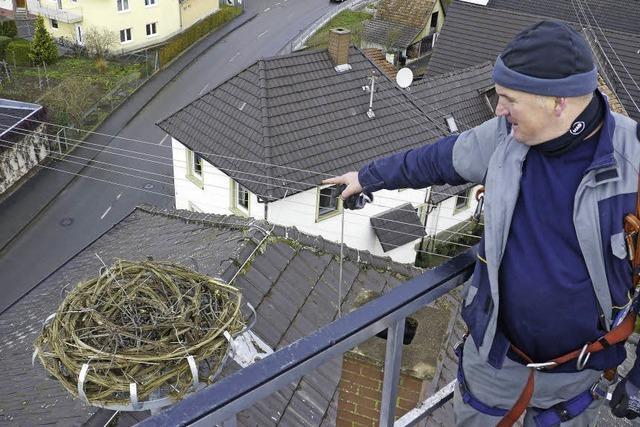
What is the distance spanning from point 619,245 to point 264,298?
3.99 meters

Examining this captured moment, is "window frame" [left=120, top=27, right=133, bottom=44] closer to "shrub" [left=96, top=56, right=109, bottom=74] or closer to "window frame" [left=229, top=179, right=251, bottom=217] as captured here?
"shrub" [left=96, top=56, right=109, bottom=74]

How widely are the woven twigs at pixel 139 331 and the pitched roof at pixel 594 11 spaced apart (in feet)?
78.6

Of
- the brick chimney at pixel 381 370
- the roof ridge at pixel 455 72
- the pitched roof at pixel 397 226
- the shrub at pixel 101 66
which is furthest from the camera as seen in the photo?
the shrub at pixel 101 66

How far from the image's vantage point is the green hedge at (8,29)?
2986 centimetres

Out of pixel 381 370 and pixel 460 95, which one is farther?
pixel 460 95

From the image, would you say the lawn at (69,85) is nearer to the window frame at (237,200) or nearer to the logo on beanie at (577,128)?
the window frame at (237,200)

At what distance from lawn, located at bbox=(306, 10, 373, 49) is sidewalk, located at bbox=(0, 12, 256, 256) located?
6857 mm

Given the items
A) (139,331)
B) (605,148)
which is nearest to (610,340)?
(605,148)

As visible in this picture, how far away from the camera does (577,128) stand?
233cm

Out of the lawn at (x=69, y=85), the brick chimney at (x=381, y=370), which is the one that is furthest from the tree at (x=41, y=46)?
the brick chimney at (x=381, y=370)

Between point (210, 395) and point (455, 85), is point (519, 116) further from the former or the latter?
point (455, 85)

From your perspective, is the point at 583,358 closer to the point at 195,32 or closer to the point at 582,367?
the point at 582,367

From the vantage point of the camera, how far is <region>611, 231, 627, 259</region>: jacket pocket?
88.1 inches

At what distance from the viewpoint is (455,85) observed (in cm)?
1920
